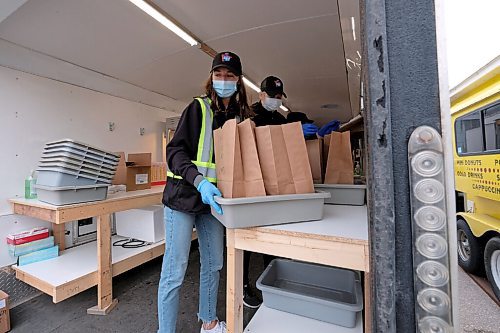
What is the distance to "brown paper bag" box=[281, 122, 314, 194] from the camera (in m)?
0.89

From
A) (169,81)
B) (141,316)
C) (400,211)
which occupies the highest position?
Result: (169,81)

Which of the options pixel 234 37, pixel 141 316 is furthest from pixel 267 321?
pixel 234 37

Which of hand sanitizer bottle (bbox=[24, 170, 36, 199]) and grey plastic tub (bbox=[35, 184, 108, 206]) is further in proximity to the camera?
hand sanitizer bottle (bbox=[24, 170, 36, 199])

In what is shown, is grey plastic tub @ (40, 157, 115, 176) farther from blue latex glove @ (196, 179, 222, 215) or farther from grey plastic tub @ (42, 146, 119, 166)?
blue latex glove @ (196, 179, 222, 215)

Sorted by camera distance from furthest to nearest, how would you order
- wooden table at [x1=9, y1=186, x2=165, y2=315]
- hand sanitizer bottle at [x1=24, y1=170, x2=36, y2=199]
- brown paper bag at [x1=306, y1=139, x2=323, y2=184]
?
hand sanitizer bottle at [x1=24, y1=170, x2=36, y2=199], wooden table at [x1=9, y1=186, x2=165, y2=315], brown paper bag at [x1=306, y1=139, x2=323, y2=184]

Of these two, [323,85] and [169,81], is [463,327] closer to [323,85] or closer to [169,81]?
[169,81]

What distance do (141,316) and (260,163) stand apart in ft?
5.22

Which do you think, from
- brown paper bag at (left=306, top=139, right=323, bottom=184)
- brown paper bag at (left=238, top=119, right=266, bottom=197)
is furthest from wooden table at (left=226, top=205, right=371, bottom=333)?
brown paper bag at (left=306, top=139, right=323, bottom=184)

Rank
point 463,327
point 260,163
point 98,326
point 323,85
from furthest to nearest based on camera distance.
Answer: point 323,85, point 98,326, point 260,163, point 463,327

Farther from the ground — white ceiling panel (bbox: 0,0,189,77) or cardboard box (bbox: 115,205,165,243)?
white ceiling panel (bbox: 0,0,189,77)

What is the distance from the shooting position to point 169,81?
3.10 m

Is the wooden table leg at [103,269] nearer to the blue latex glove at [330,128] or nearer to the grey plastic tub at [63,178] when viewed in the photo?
the grey plastic tub at [63,178]

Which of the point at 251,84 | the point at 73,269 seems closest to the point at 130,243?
the point at 73,269

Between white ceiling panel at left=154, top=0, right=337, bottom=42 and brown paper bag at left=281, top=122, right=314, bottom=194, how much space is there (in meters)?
1.32
